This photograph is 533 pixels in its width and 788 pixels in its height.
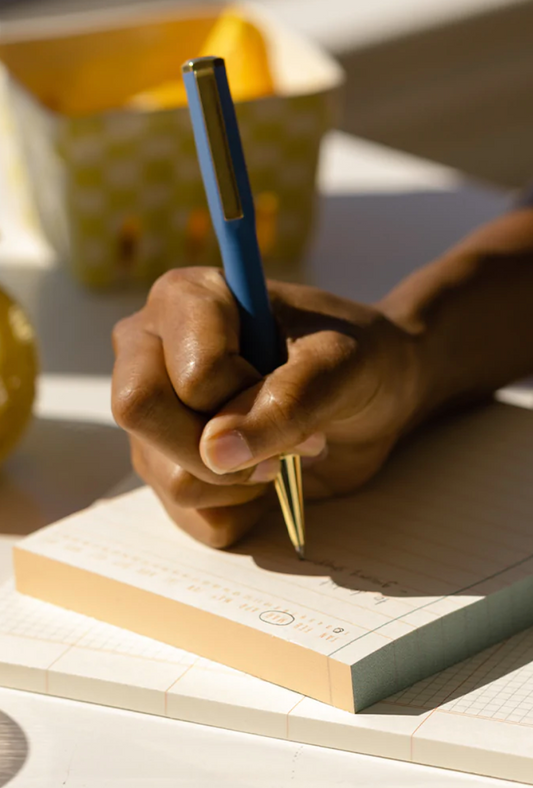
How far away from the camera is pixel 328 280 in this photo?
1.03 m

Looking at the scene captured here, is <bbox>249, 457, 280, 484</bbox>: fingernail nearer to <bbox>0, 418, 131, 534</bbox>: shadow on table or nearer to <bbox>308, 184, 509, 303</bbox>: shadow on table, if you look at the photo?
<bbox>0, 418, 131, 534</bbox>: shadow on table

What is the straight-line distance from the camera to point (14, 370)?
2.21ft

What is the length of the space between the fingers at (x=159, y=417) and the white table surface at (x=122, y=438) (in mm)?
110

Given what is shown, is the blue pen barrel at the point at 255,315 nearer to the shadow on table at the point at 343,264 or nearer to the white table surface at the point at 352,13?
the shadow on table at the point at 343,264

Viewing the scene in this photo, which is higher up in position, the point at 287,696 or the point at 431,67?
the point at 431,67

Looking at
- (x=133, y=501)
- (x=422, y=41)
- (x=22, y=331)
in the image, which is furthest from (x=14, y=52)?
(x=422, y=41)

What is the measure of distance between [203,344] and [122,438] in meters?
0.27

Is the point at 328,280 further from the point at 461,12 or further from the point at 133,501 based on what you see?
the point at 461,12

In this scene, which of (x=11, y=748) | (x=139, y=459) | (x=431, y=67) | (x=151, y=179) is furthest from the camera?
(x=431, y=67)

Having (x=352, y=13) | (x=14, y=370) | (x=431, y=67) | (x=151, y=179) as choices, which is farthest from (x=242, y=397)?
(x=431, y=67)

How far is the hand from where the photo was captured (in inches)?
18.8

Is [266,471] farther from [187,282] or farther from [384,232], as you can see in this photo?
[384,232]

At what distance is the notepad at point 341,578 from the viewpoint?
45 cm

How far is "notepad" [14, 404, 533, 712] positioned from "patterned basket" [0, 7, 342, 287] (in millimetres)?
417
